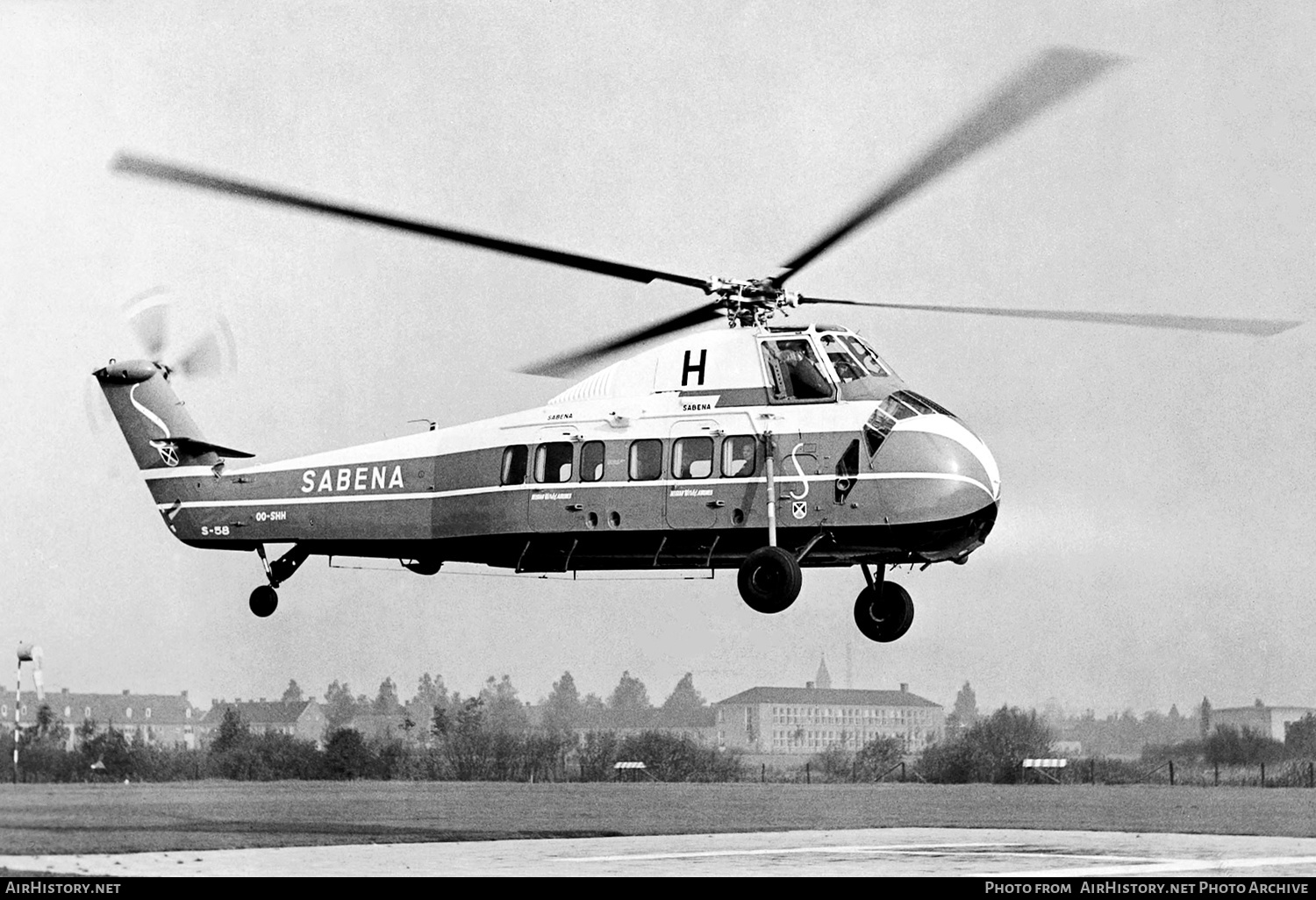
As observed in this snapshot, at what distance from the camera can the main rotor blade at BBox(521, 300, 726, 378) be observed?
24.0m

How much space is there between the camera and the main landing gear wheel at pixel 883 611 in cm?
2338

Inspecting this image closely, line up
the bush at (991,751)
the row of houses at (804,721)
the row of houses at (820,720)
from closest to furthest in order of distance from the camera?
the row of houses at (804,721), the row of houses at (820,720), the bush at (991,751)

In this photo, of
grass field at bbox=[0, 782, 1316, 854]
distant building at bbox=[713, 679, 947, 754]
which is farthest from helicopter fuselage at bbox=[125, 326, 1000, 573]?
distant building at bbox=[713, 679, 947, 754]

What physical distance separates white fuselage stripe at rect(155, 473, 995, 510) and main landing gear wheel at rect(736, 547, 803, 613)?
0.99 metres

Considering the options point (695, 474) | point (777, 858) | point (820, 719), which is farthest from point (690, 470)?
point (820, 719)

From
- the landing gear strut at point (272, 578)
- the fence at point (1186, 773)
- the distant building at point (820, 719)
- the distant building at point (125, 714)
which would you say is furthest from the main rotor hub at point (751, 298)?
the fence at point (1186, 773)

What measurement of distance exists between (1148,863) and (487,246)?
43.3 ft

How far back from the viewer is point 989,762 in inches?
1633

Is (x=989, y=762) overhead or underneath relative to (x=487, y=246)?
underneath

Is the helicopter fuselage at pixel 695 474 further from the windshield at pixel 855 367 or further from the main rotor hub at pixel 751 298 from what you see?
the main rotor hub at pixel 751 298

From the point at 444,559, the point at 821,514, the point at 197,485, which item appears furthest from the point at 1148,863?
the point at 197,485

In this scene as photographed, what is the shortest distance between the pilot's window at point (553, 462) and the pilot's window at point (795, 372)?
9.51 feet
